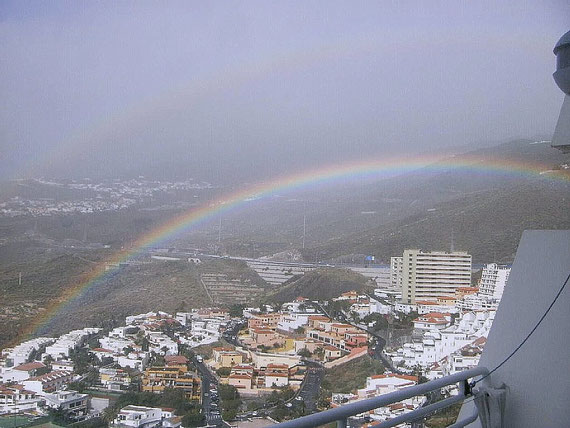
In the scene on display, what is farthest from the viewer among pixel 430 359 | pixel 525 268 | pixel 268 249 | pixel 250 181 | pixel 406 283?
pixel 250 181

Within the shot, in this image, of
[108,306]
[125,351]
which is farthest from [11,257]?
[125,351]

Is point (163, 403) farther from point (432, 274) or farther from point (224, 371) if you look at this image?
point (432, 274)

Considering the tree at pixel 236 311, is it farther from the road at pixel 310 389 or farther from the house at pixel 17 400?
the house at pixel 17 400

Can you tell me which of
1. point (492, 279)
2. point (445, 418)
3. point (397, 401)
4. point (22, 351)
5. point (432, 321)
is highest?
point (397, 401)

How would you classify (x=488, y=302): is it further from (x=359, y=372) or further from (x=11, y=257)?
(x=11, y=257)

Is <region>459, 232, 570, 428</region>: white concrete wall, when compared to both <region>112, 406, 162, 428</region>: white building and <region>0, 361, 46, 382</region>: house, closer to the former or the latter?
<region>112, 406, 162, 428</region>: white building

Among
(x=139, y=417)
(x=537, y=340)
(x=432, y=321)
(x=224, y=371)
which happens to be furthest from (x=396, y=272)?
(x=537, y=340)

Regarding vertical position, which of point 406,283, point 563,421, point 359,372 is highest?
point 563,421

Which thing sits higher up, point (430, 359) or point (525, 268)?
point (525, 268)
